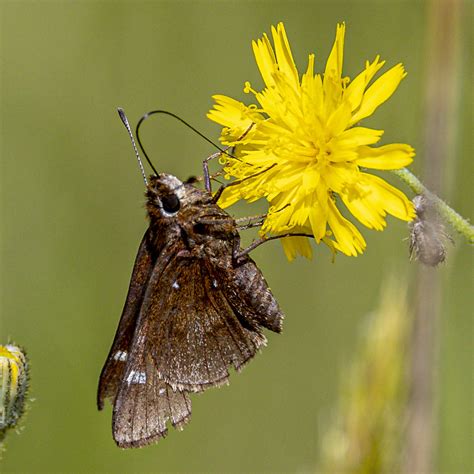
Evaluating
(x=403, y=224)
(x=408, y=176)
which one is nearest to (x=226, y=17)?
(x=403, y=224)

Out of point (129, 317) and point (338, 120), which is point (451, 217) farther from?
point (129, 317)

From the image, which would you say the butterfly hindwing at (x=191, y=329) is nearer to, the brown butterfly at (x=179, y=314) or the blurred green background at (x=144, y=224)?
the brown butterfly at (x=179, y=314)

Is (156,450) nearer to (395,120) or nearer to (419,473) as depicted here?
(395,120)

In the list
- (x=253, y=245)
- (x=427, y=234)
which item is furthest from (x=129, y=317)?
(x=427, y=234)

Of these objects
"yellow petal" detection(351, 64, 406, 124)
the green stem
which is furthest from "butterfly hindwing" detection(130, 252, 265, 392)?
the green stem

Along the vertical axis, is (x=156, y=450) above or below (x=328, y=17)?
below

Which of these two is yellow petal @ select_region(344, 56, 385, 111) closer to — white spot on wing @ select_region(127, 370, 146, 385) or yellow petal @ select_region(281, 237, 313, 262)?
yellow petal @ select_region(281, 237, 313, 262)

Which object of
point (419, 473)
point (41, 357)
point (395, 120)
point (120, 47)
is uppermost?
point (120, 47)
